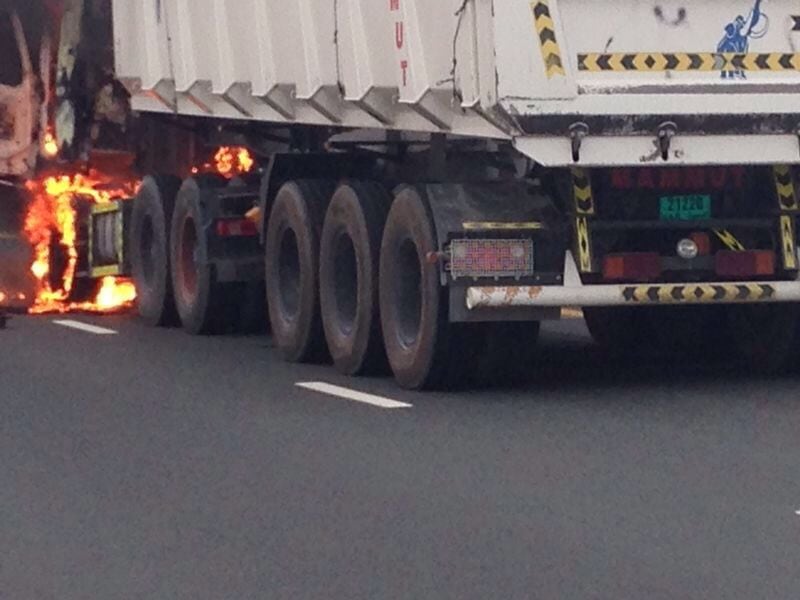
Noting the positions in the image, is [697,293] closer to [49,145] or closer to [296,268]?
[296,268]

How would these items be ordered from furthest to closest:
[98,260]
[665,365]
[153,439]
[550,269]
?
1. [98,260]
2. [665,365]
3. [550,269]
4. [153,439]

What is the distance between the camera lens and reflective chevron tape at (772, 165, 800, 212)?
1366cm

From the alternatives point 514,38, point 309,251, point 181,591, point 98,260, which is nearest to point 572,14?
point 514,38

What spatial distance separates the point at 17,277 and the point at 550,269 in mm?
7813

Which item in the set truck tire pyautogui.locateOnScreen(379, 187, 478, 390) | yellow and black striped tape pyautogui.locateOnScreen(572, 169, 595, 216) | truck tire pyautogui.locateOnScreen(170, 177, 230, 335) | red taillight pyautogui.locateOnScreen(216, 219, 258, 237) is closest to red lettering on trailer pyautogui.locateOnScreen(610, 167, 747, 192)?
yellow and black striped tape pyautogui.locateOnScreen(572, 169, 595, 216)

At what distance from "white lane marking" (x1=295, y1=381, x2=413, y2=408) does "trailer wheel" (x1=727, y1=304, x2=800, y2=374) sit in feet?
7.90

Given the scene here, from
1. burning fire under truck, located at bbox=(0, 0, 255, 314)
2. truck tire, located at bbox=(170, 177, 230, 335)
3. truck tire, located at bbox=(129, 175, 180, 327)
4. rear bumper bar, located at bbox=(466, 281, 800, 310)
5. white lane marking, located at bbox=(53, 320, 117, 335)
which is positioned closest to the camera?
rear bumper bar, located at bbox=(466, 281, 800, 310)

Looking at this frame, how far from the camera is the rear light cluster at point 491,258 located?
13.3 metres

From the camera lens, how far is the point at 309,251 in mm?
15633

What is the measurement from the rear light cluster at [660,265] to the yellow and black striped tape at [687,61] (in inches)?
40.8

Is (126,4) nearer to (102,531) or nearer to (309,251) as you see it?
(309,251)

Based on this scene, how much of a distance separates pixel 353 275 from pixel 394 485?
4.81 m

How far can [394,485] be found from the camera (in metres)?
10.6

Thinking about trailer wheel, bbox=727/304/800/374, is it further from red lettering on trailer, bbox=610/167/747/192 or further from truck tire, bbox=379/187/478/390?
truck tire, bbox=379/187/478/390
